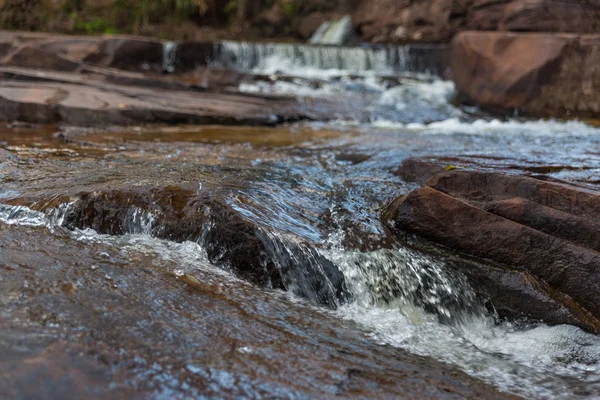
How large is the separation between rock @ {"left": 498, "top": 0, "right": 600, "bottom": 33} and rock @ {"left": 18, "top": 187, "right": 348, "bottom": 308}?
9.92 m

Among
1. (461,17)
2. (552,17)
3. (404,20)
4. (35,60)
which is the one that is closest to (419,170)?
(552,17)

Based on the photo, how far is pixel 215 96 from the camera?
9.34m

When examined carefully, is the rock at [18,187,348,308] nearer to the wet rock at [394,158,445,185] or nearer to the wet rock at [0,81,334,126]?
the wet rock at [394,158,445,185]

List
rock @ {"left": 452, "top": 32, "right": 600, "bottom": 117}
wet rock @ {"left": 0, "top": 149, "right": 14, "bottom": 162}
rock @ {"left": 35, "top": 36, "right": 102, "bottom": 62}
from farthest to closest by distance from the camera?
rock @ {"left": 35, "top": 36, "right": 102, "bottom": 62}, rock @ {"left": 452, "top": 32, "right": 600, "bottom": 117}, wet rock @ {"left": 0, "top": 149, "right": 14, "bottom": 162}

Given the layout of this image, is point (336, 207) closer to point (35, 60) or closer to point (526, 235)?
point (526, 235)

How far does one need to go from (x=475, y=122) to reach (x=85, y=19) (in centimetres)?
1374

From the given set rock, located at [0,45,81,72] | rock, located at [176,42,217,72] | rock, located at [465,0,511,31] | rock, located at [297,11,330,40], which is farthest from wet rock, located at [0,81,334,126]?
rock, located at [297,11,330,40]

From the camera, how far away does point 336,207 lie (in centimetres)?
402

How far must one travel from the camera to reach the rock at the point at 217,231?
10.4 ft

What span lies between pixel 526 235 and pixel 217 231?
1.79 m

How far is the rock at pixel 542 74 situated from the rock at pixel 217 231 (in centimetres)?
807

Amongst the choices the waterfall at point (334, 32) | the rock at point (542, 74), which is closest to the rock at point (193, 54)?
the waterfall at point (334, 32)

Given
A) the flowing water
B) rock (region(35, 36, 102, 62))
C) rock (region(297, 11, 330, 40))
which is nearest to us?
the flowing water

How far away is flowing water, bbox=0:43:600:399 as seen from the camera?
2801 millimetres
